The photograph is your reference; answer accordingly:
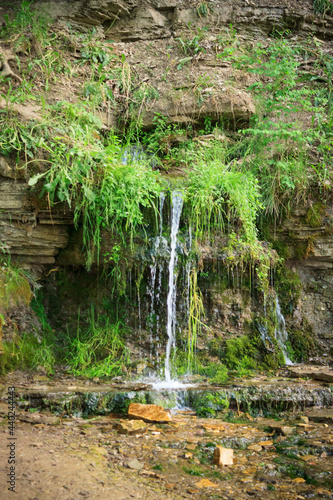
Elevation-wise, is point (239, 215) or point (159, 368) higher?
point (239, 215)

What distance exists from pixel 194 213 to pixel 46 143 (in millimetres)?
2112

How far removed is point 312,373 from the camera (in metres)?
5.07

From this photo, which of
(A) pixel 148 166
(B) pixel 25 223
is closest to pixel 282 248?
(A) pixel 148 166

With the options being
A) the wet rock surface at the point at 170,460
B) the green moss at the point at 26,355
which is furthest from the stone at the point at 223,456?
the green moss at the point at 26,355

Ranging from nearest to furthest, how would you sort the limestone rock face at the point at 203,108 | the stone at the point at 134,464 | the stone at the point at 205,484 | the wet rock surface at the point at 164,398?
the stone at the point at 205,484 < the stone at the point at 134,464 < the wet rock surface at the point at 164,398 < the limestone rock face at the point at 203,108

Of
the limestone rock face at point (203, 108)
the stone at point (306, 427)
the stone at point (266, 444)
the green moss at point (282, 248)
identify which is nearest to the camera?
the stone at point (266, 444)

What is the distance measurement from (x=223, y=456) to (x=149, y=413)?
1050mm

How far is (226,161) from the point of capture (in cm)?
714

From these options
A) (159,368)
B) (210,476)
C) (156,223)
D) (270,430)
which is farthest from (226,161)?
(210,476)

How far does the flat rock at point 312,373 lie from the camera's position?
16.1 feet

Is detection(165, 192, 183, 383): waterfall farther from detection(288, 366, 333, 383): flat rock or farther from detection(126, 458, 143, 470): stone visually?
detection(126, 458, 143, 470): stone

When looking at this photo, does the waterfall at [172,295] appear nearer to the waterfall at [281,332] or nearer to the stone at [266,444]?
the waterfall at [281,332]

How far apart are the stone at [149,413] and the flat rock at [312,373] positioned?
202 cm

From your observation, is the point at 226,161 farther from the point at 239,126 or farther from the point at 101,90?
the point at 101,90
